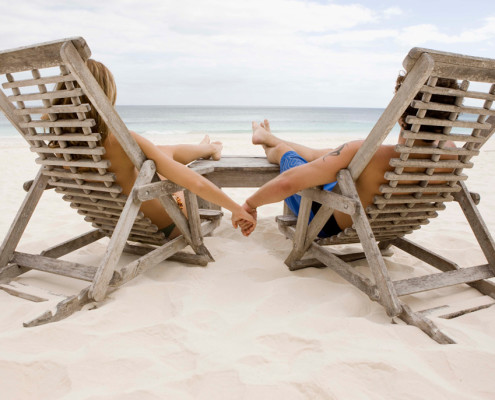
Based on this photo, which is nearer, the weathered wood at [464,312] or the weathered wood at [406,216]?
the weathered wood at [464,312]

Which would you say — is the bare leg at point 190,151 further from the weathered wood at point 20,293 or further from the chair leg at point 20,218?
the weathered wood at point 20,293

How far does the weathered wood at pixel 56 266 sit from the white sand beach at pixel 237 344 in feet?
0.45

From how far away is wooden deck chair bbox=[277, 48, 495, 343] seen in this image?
182cm

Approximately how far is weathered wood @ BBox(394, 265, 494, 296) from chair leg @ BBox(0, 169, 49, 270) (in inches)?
93.3

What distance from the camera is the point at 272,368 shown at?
1.52 metres

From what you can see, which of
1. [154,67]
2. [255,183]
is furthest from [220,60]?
[255,183]

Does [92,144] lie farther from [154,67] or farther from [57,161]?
[154,67]

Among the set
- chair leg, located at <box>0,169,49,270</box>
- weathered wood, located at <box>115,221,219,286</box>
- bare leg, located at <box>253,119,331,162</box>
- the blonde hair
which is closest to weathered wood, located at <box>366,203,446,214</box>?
bare leg, located at <box>253,119,331,162</box>

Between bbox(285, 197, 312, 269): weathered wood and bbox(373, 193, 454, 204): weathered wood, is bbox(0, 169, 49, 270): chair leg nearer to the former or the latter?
bbox(285, 197, 312, 269): weathered wood

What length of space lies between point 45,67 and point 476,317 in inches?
106

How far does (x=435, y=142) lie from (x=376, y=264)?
0.76m

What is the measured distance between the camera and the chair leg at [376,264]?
1.95 m

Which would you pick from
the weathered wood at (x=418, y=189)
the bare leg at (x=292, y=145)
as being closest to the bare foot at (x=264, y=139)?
the bare leg at (x=292, y=145)

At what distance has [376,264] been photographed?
2002mm
